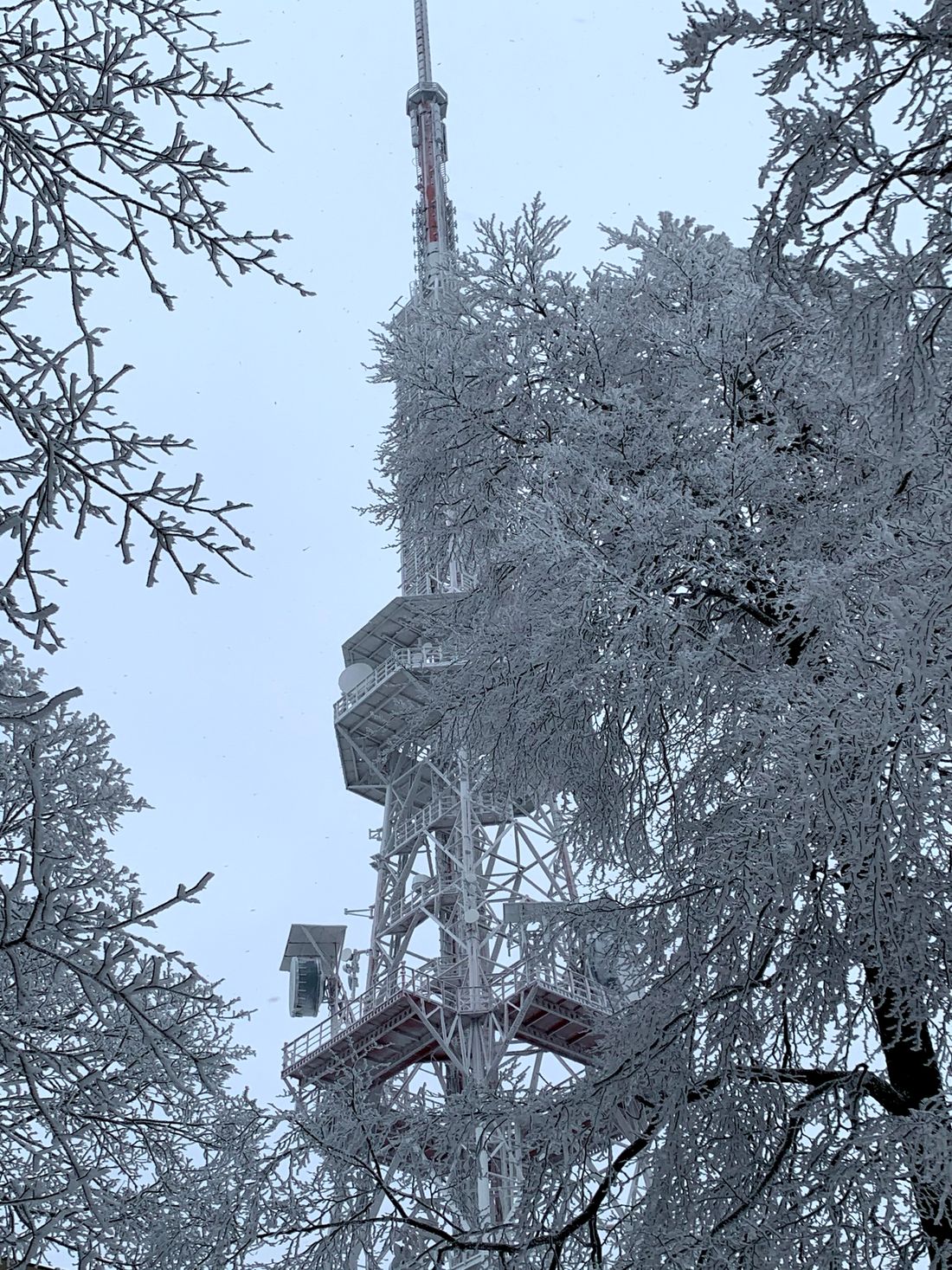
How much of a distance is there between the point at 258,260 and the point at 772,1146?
3.47 meters

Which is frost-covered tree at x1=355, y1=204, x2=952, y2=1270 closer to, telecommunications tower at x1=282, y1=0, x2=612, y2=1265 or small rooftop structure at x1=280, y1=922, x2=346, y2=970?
telecommunications tower at x1=282, y1=0, x2=612, y2=1265

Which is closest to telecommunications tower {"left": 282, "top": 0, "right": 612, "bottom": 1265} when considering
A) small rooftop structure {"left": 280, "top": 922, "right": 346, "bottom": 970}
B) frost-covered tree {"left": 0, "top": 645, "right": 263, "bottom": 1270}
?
small rooftop structure {"left": 280, "top": 922, "right": 346, "bottom": 970}

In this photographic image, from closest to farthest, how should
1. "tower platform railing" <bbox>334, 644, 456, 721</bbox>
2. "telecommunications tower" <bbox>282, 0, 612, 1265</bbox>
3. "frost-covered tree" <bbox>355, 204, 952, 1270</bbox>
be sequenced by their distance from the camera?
"frost-covered tree" <bbox>355, 204, 952, 1270</bbox>, "telecommunications tower" <bbox>282, 0, 612, 1265</bbox>, "tower platform railing" <bbox>334, 644, 456, 721</bbox>

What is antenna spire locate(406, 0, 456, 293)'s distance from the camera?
27016 mm

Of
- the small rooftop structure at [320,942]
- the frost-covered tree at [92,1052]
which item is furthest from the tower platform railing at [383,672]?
the frost-covered tree at [92,1052]

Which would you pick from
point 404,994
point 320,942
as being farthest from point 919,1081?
point 320,942

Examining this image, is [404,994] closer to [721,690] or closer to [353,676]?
[353,676]

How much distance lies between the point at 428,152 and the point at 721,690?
85.6 feet

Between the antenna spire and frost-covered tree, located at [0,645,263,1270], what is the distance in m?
18.8

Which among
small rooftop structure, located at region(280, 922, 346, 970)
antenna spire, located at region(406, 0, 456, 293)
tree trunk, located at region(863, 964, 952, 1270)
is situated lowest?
tree trunk, located at region(863, 964, 952, 1270)

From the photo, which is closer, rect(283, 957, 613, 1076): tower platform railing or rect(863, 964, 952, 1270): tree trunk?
rect(863, 964, 952, 1270): tree trunk

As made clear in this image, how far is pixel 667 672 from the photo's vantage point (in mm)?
4949

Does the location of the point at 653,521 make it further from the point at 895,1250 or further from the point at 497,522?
the point at 895,1250

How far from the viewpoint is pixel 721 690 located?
5.28 m
